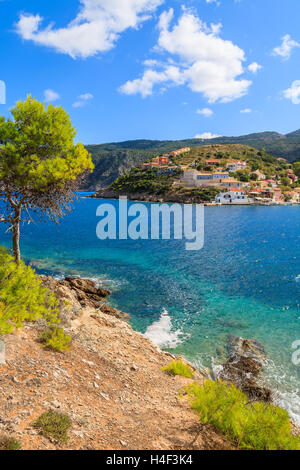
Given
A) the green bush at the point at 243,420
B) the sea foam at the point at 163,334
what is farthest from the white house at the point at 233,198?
the green bush at the point at 243,420

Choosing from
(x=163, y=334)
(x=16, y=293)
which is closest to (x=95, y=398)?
(x=16, y=293)

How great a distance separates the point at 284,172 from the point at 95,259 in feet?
529

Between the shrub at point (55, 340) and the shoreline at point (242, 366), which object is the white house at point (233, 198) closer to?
the shoreline at point (242, 366)

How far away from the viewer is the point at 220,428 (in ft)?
20.6

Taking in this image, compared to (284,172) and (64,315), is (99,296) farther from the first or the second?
(284,172)

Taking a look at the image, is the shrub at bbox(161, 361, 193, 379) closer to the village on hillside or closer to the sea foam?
the sea foam

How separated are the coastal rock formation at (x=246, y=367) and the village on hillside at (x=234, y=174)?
4347 inches

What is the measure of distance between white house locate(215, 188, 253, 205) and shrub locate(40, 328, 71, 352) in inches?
4657

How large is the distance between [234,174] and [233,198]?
28746mm

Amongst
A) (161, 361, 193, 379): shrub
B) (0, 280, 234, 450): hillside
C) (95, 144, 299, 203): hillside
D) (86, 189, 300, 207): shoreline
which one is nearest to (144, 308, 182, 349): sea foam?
(161, 361, 193, 379): shrub

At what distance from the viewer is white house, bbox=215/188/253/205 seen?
12175 cm

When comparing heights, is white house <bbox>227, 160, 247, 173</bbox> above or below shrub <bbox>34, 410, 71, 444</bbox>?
Result: above

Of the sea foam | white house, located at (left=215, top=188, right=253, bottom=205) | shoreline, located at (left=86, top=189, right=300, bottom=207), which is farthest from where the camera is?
white house, located at (left=215, top=188, right=253, bottom=205)

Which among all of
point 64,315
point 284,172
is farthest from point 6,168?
point 284,172
